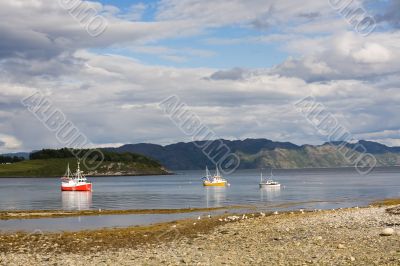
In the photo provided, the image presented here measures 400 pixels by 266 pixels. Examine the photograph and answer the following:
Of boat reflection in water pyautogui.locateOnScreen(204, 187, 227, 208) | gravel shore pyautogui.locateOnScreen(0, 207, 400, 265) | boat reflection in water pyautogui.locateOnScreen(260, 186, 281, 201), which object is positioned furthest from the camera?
boat reflection in water pyautogui.locateOnScreen(260, 186, 281, 201)

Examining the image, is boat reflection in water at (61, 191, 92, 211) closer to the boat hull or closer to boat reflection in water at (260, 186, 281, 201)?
the boat hull

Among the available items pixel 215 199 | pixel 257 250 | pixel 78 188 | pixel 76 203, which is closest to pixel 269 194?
pixel 215 199

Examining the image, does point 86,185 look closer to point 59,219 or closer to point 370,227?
point 59,219

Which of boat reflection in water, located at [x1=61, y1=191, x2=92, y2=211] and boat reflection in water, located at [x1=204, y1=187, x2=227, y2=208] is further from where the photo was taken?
boat reflection in water, located at [x1=204, y1=187, x2=227, y2=208]

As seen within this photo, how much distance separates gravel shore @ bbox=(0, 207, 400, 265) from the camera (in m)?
27.2

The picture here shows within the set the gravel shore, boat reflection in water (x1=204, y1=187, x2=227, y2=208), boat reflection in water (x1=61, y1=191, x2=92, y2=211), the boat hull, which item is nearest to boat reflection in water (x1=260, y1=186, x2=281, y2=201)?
boat reflection in water (x1=204, y1=187, x2=227, y2=208)

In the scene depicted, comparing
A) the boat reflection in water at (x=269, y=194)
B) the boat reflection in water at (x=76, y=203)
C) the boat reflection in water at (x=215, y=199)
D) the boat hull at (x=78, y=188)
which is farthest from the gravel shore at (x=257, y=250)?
the boat hull at (x=78, y=188)

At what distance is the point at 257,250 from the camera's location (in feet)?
102

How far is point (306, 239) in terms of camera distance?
3494 centimetres

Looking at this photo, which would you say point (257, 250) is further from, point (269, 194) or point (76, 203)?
point (269, 194)

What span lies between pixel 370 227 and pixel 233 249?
13490mm

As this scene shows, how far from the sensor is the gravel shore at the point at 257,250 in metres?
27.2

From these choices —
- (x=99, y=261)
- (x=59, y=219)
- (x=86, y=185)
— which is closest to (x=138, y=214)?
(x=59, y=219)

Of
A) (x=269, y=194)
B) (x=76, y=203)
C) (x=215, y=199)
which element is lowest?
(x=269, y=194)
